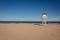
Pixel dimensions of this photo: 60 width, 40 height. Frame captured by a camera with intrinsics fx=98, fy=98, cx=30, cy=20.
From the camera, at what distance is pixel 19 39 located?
2.56m

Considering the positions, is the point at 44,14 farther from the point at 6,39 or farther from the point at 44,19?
the point at 6,39

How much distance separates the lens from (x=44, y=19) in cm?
706

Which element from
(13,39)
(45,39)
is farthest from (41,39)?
(13,39)

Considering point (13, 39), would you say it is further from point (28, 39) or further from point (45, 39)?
point (45, 39)

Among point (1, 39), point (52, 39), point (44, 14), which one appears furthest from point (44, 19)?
point (1, 39)

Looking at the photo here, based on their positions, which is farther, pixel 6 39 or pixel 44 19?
pixel 44 19

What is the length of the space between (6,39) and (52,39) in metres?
1.23

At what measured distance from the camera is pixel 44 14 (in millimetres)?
7031

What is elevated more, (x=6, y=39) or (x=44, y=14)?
(x=44, y=14)

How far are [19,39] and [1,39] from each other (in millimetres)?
459

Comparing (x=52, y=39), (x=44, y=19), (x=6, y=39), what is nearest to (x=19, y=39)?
(x=6, y=39)

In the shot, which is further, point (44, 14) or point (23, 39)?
point (44, 14)

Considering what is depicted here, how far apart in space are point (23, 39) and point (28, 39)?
13 centimetres

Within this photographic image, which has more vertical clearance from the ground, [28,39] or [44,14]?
[44,14]
